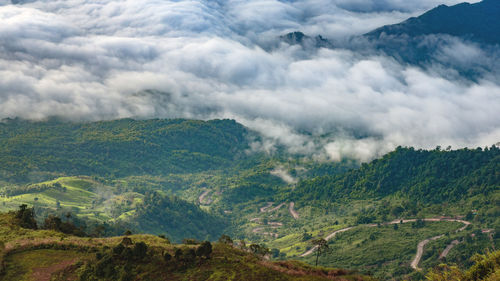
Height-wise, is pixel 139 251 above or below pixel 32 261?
above

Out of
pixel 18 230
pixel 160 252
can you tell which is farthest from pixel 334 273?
pixel 18 230

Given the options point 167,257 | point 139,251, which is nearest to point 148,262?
point 139,251

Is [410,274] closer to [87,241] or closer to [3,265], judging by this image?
[87,241]

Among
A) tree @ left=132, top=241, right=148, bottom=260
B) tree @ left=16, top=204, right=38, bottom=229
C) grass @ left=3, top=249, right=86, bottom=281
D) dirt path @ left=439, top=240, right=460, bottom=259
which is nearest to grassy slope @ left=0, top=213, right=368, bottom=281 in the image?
grass @ left=3, top=249, right=86, bottom=281

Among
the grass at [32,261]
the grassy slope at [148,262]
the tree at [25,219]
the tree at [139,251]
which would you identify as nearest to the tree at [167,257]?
the grassy slope at [148,262]

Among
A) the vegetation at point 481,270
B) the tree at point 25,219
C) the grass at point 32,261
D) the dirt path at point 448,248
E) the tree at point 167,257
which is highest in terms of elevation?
the vegetation at point 481,270

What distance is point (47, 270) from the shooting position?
6769 cm

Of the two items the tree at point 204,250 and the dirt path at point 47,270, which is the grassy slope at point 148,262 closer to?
the dirt path at point 47,270

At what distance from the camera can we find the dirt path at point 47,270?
65812 millimetres

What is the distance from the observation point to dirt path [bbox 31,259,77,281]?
65812 mm

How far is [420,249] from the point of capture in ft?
644

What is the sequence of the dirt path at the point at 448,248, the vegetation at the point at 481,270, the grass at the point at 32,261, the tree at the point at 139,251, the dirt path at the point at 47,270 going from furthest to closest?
the dirt path at the point at 448,248, the grass at the point at 32,261, the dirt path at the point at 47,270, the tree at the point at 139,251, the vegetation at the point at 481,270

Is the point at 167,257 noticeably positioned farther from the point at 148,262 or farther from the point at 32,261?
the point at 32,261

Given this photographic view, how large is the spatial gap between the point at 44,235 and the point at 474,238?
199445 millimetres
